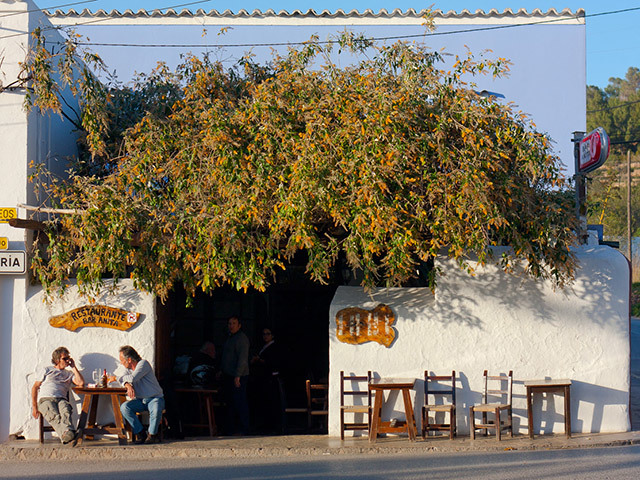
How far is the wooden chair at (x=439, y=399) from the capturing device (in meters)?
9.91

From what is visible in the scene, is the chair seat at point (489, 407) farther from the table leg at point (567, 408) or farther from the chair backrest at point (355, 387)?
the chair backrest at point (355, 387)

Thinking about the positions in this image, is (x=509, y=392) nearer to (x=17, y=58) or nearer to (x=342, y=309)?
(x=342, y=309)

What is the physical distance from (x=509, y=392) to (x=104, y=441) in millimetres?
5531

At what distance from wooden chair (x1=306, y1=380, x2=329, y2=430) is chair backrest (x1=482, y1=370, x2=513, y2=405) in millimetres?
2300

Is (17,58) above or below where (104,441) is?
above

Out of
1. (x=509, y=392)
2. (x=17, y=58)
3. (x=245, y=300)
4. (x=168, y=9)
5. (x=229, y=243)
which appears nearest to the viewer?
(x=229, y=243)

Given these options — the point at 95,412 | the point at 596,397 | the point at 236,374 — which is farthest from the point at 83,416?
the point at 596,397

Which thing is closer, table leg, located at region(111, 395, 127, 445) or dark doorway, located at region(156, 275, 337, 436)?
table leg, located at region(111, 395, 127, 445)

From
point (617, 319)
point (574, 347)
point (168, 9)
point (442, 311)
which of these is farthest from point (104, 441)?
point (168, 9)

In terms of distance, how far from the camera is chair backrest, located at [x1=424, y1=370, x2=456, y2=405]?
10.2 metres

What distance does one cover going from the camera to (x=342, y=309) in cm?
1055

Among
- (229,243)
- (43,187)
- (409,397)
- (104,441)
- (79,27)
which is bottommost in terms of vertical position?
(104,441)

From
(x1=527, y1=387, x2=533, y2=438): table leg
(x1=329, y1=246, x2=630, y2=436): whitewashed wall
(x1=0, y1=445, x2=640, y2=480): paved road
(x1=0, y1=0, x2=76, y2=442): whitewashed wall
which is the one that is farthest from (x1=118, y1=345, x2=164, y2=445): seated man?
(x1=527, y1=387, x2=533, y2=438): table leg

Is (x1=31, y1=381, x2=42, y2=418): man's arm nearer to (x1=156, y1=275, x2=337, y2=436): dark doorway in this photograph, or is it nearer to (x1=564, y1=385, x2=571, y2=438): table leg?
(x1=156, y1=275, x2=337, y2=436): dark doorway
